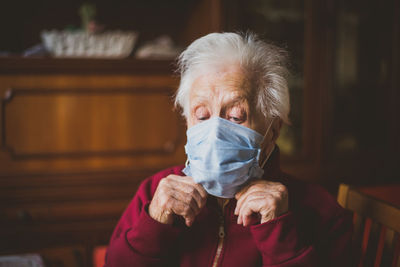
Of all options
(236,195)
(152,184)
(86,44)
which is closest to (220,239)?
(236,195)

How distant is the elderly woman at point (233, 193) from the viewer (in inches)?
33.0

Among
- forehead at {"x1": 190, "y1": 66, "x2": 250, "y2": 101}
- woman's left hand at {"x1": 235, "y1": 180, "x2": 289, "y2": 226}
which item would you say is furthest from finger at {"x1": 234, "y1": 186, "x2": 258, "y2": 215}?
forehead at {"x1": 190, "y1": 66, "x2": 250, "y2": 101}

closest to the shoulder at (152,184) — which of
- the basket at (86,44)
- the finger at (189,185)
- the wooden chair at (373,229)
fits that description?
the finger at (189,185)

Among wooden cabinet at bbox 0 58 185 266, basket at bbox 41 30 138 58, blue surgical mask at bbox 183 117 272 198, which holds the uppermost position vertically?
basket at bbox 41 30 138 58

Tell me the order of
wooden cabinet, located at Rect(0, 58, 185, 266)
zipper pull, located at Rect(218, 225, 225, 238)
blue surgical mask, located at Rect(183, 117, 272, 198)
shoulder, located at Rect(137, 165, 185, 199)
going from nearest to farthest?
blue surgical mask, located at Rect(183, 117, 272, 198), zipper pull, located at Rect(218, 225, 225, 238), shoulder, located at Rect(137, 165, 185, 199), wooden cabinet, located at Rect(0, 58, 185, 266)

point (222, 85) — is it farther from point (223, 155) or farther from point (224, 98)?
point (223, 155)

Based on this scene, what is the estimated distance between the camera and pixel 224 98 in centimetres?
89

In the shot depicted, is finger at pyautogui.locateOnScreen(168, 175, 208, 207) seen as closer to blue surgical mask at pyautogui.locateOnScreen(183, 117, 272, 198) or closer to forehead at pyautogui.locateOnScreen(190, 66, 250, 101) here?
blue surgical mask at pyautogui.locateOnScreen(183, 117, 272, 198)

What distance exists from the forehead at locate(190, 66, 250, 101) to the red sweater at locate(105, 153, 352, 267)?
21cm

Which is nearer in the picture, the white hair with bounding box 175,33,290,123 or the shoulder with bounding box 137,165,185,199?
the white hair with bounding box 175,33,290,123

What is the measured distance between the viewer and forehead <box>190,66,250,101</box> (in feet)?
2.93

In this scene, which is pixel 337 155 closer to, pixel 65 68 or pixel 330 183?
pixel 330 183

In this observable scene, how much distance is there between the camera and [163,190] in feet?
2.90

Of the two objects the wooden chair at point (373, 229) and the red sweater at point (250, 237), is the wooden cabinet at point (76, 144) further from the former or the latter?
the wooden chair at point (373, 229)
